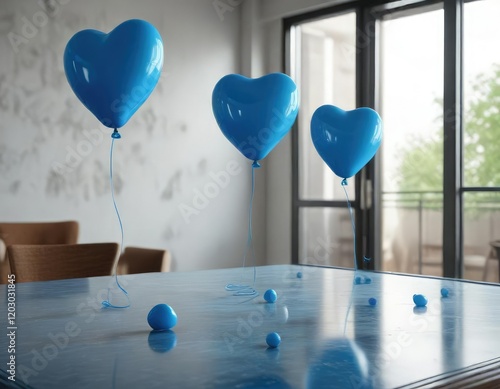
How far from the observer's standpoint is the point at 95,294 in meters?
1.84

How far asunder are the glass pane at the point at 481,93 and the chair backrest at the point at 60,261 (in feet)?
8.69

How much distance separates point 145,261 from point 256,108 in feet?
3.93

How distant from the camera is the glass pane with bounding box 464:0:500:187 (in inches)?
162

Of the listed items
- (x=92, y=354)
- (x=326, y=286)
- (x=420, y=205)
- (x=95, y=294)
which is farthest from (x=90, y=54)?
(x=420, y=205)

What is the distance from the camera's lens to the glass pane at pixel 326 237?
5016 millimetres

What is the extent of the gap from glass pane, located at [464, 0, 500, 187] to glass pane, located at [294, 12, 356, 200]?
3.00ft

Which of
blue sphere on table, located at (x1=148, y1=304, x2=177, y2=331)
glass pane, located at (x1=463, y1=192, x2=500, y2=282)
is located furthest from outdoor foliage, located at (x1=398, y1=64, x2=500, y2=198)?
blue sphere on table, located at (x1=148, y1=304, x2=177, y2=331)

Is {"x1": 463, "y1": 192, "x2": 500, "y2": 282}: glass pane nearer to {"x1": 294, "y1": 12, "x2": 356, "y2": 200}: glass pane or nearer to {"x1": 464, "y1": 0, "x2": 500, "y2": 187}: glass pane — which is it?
{"x1": 464, "y1": 0, "x2": 500, "y2": 187}: glass pane

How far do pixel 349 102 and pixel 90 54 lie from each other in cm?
350

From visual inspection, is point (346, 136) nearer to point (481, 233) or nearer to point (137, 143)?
point (481, 233)

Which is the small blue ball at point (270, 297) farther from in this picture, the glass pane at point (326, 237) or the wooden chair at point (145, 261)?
the glass pane at point (326, 237)

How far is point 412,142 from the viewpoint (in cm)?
457

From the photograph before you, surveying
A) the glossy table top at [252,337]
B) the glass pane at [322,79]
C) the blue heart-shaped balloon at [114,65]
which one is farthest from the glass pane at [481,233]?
the blue heart-shaped balloon at [114,65]

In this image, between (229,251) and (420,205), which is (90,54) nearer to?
(420,205)
